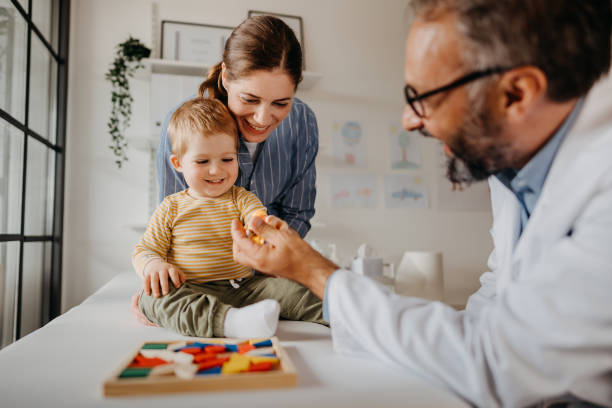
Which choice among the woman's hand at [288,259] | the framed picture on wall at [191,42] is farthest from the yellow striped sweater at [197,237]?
the framed picture on wall at [191,42]

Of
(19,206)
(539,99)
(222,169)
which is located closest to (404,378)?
(539,99)

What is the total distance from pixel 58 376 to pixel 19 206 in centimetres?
182

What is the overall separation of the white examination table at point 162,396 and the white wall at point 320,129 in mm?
1959

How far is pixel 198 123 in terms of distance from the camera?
1.19 m

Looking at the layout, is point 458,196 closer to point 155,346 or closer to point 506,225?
point 506,225

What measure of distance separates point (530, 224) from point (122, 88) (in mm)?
2704

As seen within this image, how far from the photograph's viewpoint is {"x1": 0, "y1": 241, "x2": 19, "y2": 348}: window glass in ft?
6.50

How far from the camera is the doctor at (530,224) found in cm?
57

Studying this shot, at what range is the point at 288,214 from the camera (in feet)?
5.59

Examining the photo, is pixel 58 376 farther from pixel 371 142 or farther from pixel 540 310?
pixel 371 142

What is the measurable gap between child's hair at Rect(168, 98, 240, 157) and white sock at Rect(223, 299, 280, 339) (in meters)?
0.49

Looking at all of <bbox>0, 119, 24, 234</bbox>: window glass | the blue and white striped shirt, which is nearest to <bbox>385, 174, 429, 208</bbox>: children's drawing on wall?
the blue and white striped shirt

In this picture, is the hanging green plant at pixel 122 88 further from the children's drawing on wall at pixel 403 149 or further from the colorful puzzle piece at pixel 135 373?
the colorful puzzle piece at pixel 135 373

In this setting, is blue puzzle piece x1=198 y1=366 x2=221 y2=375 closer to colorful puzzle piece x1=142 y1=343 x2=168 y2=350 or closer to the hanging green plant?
colorful puzzle piece x1=142 y1=343 x2=168 y2=350
